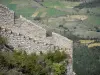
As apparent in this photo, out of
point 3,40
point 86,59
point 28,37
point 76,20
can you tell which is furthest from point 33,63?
point 76,20

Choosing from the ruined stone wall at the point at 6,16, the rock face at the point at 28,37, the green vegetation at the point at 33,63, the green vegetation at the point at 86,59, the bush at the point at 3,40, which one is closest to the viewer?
the green vegetation at the point at 33,63

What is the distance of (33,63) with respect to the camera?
37.4ft

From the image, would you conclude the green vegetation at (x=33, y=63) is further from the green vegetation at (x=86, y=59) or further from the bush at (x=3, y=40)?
the green vegetation at (x=86, y=59)

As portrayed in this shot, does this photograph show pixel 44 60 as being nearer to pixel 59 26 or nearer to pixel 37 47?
pixel 37 47

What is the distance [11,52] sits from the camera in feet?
38.2

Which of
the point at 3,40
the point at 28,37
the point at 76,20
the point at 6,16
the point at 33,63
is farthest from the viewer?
the point at 76,20

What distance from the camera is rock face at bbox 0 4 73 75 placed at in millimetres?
12477

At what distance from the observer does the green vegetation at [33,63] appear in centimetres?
1080

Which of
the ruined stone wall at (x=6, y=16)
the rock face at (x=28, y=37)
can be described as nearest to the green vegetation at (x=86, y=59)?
the rock face at (x=28, y=37)

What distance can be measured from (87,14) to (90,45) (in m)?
19.0

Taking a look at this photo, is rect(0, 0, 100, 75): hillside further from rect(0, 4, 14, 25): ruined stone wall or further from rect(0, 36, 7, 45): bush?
rect(0, 36, 7, 45): bush

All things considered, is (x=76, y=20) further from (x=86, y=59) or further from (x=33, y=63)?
(x=33, y=63)

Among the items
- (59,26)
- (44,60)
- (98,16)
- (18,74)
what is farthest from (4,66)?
(98,16)

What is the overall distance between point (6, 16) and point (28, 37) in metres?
1.23
